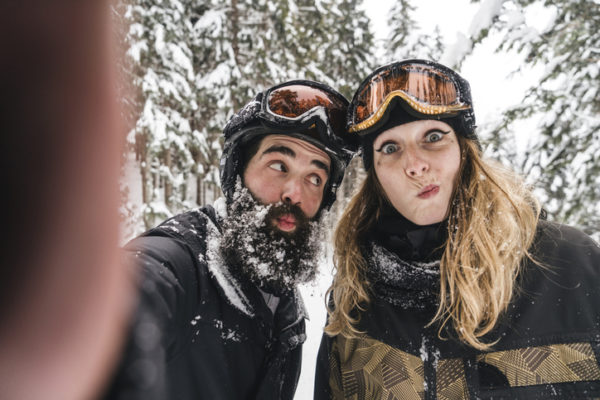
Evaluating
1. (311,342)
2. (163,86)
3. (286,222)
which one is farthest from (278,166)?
(163,86)

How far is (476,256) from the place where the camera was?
2.15 metres

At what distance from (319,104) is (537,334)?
7.58 ft

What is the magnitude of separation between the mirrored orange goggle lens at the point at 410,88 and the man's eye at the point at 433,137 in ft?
0.73

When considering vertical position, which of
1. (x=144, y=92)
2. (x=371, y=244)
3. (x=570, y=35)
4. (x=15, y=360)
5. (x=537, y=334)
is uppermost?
(x=570, y=35)

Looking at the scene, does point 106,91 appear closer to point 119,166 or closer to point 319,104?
point 119,166

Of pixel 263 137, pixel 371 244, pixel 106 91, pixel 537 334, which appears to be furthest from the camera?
pixel 263 137

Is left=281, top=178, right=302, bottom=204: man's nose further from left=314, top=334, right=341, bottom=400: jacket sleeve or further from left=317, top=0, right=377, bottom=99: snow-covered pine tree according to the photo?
left=317, top=0, right=377, bottom=99: snow-covered pine tree

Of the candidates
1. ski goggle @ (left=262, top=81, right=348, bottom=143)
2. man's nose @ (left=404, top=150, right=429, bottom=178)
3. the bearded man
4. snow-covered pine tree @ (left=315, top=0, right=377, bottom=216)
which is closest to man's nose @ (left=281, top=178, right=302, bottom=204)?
the bearded man

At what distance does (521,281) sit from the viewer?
79.8 inches

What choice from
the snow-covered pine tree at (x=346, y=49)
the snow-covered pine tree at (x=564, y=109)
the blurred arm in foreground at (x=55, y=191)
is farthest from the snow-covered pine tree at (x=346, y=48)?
the blurred arm in foreground at (x=55, y=191)

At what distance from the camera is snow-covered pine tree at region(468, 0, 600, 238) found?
18.5ft

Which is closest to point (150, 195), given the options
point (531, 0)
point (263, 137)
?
point (263, 137)

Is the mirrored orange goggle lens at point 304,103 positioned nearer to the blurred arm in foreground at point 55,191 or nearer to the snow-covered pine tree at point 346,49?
the blurred arm in foreground at point 55,191

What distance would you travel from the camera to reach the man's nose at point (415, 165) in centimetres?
225
